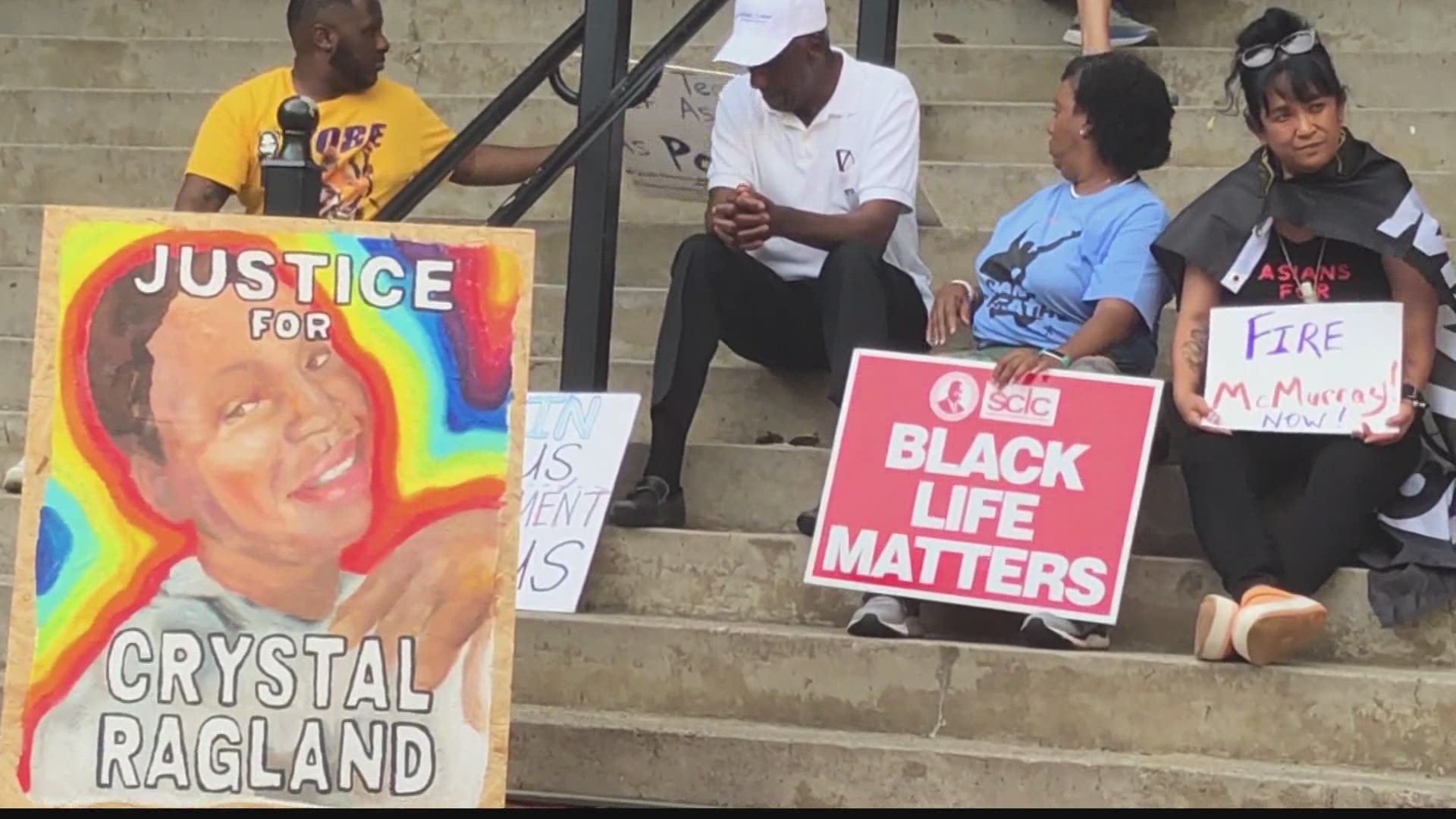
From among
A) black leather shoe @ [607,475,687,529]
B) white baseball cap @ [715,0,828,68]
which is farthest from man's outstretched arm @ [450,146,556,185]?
black leather shoe @ [607,475,687,529]

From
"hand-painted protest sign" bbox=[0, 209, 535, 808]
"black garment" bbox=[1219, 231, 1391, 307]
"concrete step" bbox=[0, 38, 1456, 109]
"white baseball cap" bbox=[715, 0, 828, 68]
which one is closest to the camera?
"hand-painted protest sign" bbox=[0, 209, 535, 808]

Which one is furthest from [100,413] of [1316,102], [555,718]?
[1316,102]

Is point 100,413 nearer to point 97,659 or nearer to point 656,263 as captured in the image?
point 97,659

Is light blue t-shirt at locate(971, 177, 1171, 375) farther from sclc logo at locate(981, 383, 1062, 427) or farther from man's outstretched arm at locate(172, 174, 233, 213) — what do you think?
man's outstretched arm at locate(172, 174, 233, 213)

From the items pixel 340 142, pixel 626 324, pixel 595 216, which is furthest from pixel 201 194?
pixel 626 324

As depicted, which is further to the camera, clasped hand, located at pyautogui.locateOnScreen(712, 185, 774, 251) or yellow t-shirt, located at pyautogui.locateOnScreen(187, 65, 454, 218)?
yellow t-shirt, located at pyautogui.locateOnScreen(187, 65, 454, 218)

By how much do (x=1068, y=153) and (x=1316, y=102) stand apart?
60 cm

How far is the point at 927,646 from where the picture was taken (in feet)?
13.3

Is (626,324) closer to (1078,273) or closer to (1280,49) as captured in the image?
(1078,273)

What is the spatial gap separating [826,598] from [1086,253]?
0.88 m

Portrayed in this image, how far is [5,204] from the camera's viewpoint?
6199 mm

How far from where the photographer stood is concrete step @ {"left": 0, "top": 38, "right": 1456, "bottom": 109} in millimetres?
6000

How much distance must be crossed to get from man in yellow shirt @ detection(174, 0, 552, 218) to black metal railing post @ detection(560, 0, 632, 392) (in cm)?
32

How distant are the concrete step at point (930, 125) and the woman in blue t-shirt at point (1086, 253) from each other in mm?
1115
